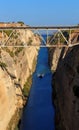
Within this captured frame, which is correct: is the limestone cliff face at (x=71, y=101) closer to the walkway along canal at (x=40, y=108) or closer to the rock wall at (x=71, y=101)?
the rock wall at (x=71, y=101)

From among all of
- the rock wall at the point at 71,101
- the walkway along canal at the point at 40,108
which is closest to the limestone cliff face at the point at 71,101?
the rock wall at the point at 71,101

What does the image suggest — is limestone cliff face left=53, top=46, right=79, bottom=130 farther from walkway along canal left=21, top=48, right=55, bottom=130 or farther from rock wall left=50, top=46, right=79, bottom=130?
walkway along canal left=21, top=48, right=55, bottom=130

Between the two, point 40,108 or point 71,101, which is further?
point 40,108

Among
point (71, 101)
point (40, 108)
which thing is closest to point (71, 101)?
point (71, 101)

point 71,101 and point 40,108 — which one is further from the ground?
point 71,101

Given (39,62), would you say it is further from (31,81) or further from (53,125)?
(53,125)

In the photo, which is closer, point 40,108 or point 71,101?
point 71,101

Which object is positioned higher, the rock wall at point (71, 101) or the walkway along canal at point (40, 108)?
the rock wall at point (71, 101)

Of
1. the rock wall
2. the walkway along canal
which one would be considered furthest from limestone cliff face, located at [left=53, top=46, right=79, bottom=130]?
the walkway along canal

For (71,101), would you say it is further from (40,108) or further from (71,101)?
(40,108)
